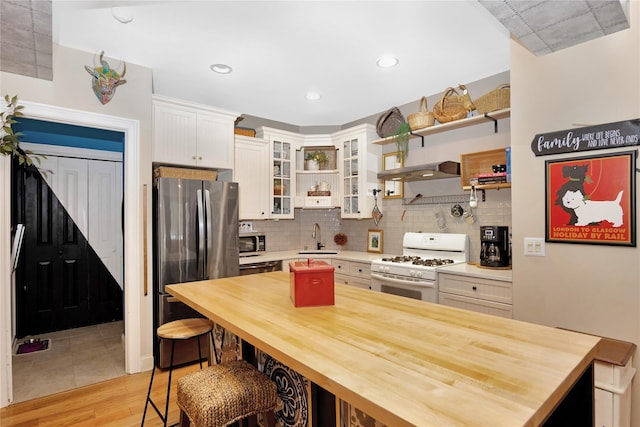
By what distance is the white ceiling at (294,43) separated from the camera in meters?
2.23

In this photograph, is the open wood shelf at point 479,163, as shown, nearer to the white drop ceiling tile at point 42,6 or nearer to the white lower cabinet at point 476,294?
the white lower cabinet at point 476,294

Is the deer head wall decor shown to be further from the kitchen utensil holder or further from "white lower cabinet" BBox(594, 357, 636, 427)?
"white lower cabinet" BBox(594, 357, 636, 427)

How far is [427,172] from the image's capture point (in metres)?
3.34

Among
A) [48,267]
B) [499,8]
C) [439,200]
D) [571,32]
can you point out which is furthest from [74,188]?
[571,32]

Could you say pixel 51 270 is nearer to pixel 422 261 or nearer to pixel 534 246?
pixel 422 261

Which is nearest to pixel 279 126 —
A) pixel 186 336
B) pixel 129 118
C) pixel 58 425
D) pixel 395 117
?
pixel 395 117

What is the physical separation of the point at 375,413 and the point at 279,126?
4388 millimetres

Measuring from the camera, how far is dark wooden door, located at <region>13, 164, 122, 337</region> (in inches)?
157

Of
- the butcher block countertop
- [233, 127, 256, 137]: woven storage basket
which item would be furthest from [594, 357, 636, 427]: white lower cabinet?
[233, 127, 256, 137]: woven storage basket

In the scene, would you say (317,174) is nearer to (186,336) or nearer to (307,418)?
(186,336)

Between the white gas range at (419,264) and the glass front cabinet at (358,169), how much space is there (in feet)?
2.25

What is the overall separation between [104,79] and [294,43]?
161cm

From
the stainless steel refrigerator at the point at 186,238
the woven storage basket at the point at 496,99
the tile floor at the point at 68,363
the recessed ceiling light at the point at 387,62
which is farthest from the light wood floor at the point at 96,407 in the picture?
the woven storage basket at the point at 496,99

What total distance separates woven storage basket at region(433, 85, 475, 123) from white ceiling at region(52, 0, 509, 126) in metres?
0.14
